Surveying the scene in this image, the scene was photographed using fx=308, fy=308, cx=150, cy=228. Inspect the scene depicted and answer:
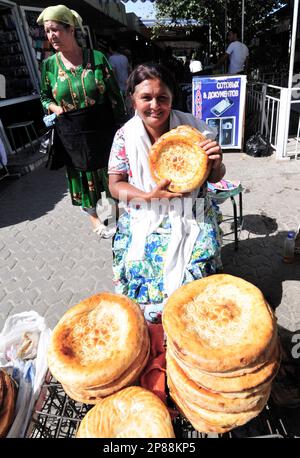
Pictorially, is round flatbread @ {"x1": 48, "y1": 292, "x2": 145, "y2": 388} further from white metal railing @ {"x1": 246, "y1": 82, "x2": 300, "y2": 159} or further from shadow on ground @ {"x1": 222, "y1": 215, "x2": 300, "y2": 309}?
white metal railing @ {"x1": 246, "y1": 82, "x2": 300, "y2": 159}

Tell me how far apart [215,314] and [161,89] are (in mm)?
1428

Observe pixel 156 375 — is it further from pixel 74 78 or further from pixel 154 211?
pixel 74 78

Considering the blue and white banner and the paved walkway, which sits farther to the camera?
the blue and white banner

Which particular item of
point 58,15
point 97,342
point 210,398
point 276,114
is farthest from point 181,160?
point 276,114

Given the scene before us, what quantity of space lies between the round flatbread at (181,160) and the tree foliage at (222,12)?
45.8 ft

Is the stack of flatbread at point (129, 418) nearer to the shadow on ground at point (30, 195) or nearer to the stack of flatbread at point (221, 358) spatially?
the stack of flatbread at point (221, 358)

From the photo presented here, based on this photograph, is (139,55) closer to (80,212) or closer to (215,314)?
(80,212)

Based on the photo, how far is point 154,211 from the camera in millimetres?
2229

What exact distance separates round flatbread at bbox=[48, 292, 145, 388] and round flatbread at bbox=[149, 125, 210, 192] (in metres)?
0.80

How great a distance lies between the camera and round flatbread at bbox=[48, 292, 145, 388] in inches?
51.5

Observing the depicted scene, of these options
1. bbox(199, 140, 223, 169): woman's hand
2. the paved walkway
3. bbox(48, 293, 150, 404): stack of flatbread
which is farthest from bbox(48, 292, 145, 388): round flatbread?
the paved walkway

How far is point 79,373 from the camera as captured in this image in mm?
1308

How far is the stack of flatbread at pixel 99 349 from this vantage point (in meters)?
1.31

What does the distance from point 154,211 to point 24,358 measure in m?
1.27
